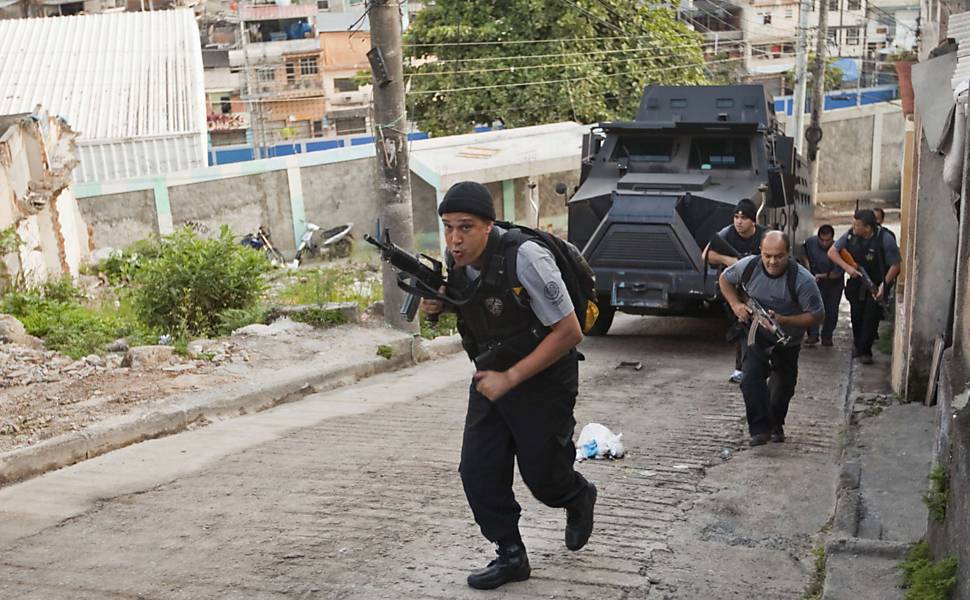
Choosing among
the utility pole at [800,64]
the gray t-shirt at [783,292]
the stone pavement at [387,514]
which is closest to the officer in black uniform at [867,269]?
the stone pavement at [387,514]

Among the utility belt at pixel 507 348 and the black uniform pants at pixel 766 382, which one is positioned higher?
the utility belt at pixel 507 348

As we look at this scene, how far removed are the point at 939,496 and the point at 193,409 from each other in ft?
17.3

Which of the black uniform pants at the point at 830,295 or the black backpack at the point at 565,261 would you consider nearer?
the black backpack at the point at 565,261

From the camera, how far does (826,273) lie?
10.1m

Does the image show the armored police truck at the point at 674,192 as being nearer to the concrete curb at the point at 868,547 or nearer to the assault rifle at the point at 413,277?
the concrete curb at the point at 868,547

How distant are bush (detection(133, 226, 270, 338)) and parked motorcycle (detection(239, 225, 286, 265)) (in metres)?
10.5

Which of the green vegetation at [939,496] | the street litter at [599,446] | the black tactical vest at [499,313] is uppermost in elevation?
the black tactical vest at [499,313]

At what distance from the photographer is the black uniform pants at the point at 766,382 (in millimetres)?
6395

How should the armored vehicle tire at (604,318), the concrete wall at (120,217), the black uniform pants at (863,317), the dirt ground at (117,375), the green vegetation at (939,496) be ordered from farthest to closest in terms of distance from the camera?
1. the concrete wall at (120,217)
2. the armored vehicle tire at (604,318)
3. the black uniform pants at (863,317)
4. the dirt ground at (117,375)
5. the green vegetation at (939,496)

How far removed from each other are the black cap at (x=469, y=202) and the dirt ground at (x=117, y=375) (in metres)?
3.95

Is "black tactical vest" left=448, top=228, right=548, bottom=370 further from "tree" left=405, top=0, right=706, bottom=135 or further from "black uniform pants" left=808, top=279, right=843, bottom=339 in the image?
"tree" left=405, top=0, right=706, bottom=135

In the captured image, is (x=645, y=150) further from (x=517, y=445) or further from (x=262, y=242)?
(x=262, y=242)

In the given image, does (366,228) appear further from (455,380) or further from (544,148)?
(455,380)

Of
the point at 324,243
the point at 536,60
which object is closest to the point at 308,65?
the point at 536,60
